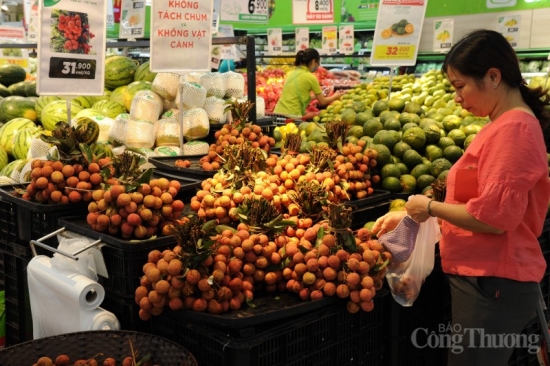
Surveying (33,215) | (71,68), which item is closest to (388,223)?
(33,215)

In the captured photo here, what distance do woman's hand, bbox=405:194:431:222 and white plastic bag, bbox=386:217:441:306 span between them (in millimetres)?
244

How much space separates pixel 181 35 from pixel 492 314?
2237mm

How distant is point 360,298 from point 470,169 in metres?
0.57

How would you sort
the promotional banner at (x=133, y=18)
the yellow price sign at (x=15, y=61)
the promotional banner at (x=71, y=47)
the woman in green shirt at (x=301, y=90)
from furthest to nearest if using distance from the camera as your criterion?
the yellow price sign at (x=15, y=61)
the woman in green shirt at (x=301, y=90)
the promotional banner at (x=133, y=18)
the promotional banner at (x=71, y=47)

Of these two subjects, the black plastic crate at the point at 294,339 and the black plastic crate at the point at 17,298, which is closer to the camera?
the black plastic crate at the point at 294,339

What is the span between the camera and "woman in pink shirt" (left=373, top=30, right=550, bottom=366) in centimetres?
191

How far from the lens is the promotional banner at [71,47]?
3.06 metres

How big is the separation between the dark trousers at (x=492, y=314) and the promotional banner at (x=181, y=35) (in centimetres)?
200

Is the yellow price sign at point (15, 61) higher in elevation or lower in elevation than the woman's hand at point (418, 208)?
higher

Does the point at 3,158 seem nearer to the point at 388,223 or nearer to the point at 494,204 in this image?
the point at 388,223

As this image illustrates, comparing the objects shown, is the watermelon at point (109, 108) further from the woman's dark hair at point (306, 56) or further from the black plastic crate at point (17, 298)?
the woman's dark hair at point (306, 56)

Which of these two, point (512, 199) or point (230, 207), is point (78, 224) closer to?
point (230, 207)

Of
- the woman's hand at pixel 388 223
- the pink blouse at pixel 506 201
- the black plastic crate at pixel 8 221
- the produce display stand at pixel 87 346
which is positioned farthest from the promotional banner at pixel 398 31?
A: the produce display stand at pixel 87 346

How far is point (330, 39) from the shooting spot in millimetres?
9219
